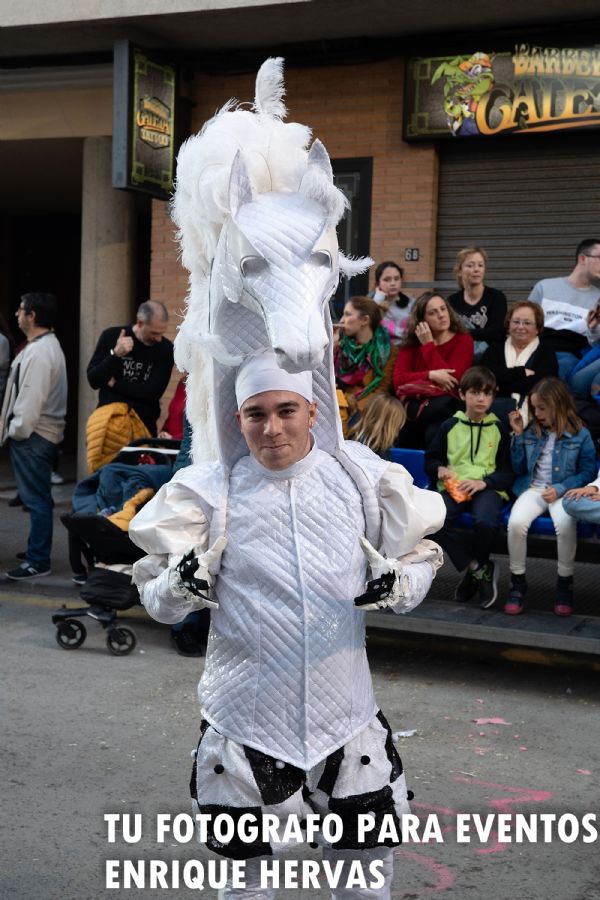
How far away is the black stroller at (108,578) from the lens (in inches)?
287

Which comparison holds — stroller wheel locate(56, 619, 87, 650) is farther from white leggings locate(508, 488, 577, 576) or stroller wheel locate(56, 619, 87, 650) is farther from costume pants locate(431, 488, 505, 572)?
white leggings locate(508, 488, 577, 576)

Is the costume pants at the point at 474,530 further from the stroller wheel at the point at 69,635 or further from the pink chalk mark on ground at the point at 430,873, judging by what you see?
the pink chalk mark on ground at the point at 430,873

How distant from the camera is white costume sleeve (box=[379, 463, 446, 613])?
3209mm

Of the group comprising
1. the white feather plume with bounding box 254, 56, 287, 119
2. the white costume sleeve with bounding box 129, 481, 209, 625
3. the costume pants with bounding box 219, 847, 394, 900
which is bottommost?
the costume pants with bounding box 219, 847, 394, 900

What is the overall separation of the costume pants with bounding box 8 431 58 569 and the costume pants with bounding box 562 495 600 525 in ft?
14.5

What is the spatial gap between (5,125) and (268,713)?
12526 millimetres

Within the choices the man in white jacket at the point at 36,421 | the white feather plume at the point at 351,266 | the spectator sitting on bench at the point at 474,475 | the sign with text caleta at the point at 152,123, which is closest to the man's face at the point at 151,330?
the man in white jacket at the point at 36,421

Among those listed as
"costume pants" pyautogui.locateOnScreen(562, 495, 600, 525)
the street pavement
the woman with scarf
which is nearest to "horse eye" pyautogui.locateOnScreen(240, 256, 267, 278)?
the street pavement

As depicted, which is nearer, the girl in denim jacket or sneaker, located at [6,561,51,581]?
the girl in denim jacket

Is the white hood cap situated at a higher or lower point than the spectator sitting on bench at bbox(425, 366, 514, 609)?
higher

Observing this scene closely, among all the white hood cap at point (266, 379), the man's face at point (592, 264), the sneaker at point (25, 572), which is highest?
the man's face at point (592, 264)

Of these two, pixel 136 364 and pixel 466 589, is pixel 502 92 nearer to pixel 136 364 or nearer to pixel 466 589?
pixel 136 364

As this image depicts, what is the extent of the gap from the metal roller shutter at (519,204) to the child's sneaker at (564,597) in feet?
15.8

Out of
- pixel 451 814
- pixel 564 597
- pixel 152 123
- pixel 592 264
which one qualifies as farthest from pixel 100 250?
pixel 451 814
